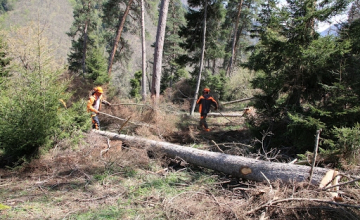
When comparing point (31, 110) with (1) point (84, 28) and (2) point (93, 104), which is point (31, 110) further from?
(1) point (84, 28)

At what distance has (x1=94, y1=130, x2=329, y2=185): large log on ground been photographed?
3.64 meters

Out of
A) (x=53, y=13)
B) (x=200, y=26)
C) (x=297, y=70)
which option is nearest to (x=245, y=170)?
(x=297, y=70)

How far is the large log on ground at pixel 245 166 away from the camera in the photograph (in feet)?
11.9

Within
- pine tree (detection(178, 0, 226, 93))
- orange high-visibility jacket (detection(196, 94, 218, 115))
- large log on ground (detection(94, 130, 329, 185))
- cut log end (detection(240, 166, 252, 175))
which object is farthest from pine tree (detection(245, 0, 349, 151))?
pine tree (detection(178, 0, 226, 93))

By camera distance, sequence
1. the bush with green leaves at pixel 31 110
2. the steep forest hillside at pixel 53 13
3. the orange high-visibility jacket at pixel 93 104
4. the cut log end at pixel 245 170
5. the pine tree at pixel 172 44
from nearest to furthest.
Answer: the cut log end at pixel 245 170
the bush with green leaves at pixel 31 110
the orange high-visibility jacket at pixel 93 104
the pine tree at pixel 172 44
the steep forest hillside at pixel 53 13

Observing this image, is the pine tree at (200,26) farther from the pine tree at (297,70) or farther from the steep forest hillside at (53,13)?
the steep forest hillside at (53,13)

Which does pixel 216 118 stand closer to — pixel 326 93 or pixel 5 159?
pixel 326 93

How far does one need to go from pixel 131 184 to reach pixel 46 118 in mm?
2613

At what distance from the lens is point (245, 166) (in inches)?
166

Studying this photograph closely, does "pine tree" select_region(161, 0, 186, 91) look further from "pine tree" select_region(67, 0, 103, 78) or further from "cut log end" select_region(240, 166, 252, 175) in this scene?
"cut log end" select_region(240, 166, 252, 175)

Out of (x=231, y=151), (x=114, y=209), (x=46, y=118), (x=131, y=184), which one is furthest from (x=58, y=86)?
(x=231, y=151)

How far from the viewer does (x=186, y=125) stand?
28.1 feet

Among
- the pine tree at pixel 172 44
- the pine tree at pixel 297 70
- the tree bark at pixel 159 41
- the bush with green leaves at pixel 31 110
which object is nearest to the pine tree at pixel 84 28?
the pine tree at pixel 172 44

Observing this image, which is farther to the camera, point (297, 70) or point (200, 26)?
point (200, 26)
